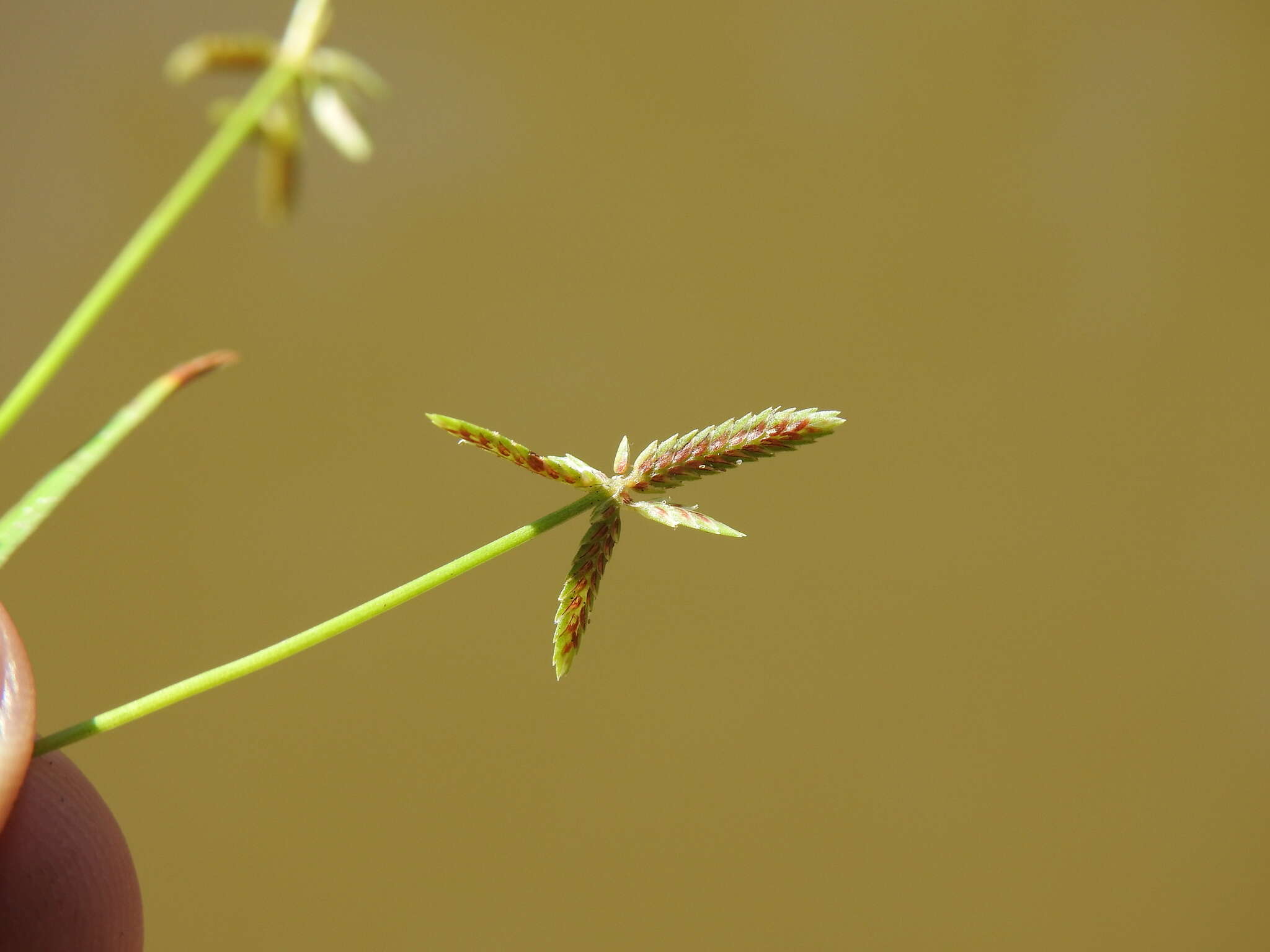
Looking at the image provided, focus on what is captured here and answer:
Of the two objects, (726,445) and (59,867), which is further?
(59,867)

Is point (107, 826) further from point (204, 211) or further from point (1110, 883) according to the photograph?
point (1110, 883)

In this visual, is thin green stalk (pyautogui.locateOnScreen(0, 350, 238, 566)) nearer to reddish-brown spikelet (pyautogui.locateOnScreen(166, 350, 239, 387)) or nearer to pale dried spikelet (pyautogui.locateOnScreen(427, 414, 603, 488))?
reddish-brown spikelet (pyautogui.locateOnScreen(166, 350, 239, 387))

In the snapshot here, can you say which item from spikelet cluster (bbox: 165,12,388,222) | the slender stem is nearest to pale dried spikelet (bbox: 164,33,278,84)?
spikelet cluster (bbox: 165,12,388,222)

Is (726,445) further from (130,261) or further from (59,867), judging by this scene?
(59,867)

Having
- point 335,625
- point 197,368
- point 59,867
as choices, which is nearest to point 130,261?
point 197,368

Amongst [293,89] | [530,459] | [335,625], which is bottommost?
[335,625]

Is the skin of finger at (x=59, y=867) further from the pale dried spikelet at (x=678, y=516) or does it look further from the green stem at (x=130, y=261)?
the pale dried spikelet at (x=678, y=516)

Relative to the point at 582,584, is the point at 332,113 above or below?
above
